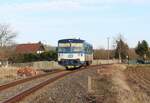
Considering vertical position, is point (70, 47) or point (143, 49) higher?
point (143, 49)

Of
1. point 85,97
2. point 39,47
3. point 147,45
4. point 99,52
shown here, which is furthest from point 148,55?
point 85,97

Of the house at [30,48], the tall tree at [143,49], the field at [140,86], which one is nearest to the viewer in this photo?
the field at [140,86]

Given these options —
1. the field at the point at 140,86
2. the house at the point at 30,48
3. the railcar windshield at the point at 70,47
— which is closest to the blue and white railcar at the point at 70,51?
the railcar windshield at the point at 70,47

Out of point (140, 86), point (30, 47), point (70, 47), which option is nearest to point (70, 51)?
point (70, 47)

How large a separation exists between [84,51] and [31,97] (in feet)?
102

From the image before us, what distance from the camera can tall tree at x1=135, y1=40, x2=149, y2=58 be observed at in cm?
13850

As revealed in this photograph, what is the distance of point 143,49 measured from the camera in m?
138

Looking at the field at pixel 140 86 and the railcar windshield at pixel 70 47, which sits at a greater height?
the railcar windshield at pixel 70 47

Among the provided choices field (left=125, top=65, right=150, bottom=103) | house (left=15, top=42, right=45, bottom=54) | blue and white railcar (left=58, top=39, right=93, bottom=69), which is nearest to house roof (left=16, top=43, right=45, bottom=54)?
house (left=15, top=42, right=45, bottom=54)

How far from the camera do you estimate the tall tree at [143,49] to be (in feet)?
454

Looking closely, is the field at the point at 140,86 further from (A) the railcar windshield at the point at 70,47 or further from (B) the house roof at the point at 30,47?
(B) the house roof at the point at 30,47

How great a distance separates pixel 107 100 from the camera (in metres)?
17.5

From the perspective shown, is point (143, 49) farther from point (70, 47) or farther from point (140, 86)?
point (140, 86)

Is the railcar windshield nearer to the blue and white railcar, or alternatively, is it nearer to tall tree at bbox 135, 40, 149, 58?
the blue and white railcar
